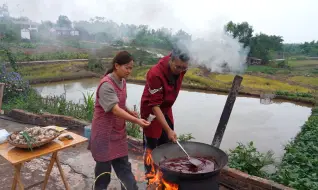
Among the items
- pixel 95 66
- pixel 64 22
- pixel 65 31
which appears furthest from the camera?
pixel 65 31

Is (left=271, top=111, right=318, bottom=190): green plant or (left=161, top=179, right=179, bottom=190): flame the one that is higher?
(left=161, top=179, right=179, bottom=190): flame

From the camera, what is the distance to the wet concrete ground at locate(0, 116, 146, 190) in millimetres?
3854

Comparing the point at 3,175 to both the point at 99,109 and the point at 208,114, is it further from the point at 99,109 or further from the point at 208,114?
the point at 208,114

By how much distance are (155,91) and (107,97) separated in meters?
0.61

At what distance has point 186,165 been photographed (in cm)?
268

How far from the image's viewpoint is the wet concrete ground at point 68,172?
3.85m

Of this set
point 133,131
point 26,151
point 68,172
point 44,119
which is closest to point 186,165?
point 26,151

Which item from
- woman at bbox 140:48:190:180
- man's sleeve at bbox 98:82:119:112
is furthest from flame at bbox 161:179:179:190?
man's sleeve at bbox 98:82:119:112

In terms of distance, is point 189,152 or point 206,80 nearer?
point 189,152

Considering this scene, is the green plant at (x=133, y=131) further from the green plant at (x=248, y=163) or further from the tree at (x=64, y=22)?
the tree at (x=64, y=22)

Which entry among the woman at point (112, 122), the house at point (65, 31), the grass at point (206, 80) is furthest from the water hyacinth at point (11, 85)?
the house at point (65, 31)

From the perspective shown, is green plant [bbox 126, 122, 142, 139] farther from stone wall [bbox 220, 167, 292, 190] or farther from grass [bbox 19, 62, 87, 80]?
grass [bbox 19, 62, 87, 80]

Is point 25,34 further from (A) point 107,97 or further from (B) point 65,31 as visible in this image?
(A) point 107,97

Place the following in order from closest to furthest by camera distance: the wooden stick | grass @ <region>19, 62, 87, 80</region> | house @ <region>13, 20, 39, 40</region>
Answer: the wooden stick
grass @ <region>19, 62, 87, 80</region>
house @ <region>13, 20, 39, 40</region>
